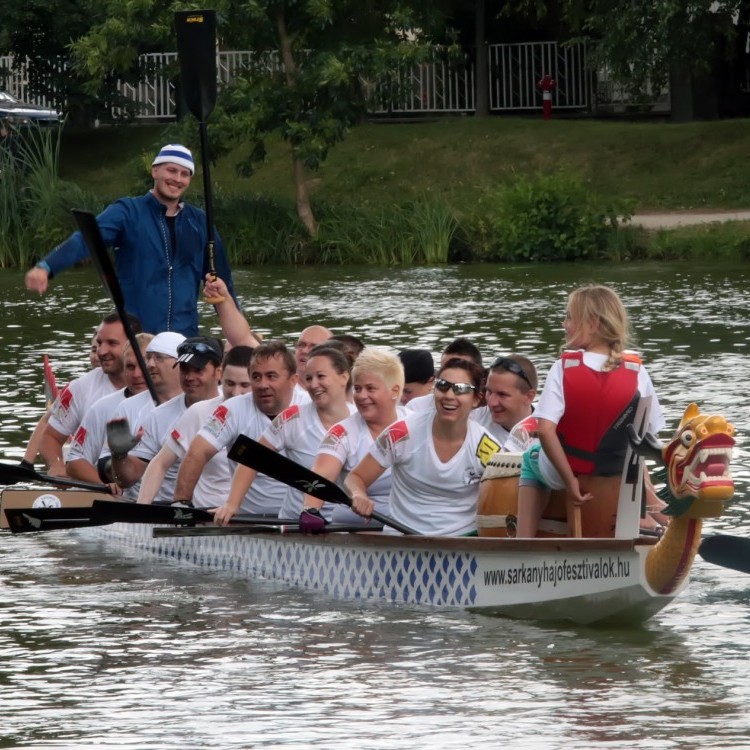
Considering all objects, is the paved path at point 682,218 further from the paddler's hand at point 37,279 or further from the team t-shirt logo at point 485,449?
the team t-shirt logo at point 485,449

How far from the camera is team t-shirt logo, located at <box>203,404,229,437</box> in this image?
387 inches

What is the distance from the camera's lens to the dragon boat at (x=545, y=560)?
7613mm

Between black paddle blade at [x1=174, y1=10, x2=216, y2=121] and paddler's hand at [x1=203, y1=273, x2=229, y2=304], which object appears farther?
black paddle blade at [x1=174, y1=10, x2=216, y2=121]

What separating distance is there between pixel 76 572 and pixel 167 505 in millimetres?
930

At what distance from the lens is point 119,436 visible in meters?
10.4

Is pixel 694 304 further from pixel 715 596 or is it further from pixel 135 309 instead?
pixel 715 596

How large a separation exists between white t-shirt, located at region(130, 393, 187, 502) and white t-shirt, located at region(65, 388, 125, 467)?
18.3 inches

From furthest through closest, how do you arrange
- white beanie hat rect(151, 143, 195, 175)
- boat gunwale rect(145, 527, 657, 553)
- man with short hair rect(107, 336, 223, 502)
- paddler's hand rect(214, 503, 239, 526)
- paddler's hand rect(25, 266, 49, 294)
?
1. white beanie hat rect(151, 143, 195, 175)
2. paddler's hand rect(25, 266, 49, 294)
3. man with short hair rect(107, 336, 223, 502)
4. paddler's hand rect(214, 503, 239, 526)
5. boat gunwale rect(145, 527, 657, 553)

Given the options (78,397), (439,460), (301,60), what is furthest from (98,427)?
(301,60)

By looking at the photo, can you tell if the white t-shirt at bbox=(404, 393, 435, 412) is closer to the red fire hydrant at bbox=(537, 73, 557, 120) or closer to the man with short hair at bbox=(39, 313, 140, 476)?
the man with short hair at bbox=(39, 313, 140, 476)

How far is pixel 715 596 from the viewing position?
928cm

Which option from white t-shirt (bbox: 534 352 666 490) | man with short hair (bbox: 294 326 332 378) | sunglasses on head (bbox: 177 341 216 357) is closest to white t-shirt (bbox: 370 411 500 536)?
white t-shirt (bbox: 534 352 666 490)

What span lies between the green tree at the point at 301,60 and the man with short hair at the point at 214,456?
1983 cm

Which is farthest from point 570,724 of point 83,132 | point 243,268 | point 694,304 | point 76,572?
point 83,132
